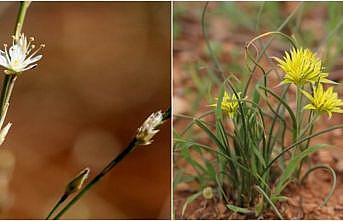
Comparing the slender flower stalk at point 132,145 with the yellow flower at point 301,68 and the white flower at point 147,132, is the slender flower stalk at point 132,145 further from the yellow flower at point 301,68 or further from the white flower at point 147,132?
the yellow flower at point 301,68

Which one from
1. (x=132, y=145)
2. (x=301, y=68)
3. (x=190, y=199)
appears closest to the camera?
(x=132, y=145)

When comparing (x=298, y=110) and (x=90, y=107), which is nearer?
(x=298, y=110)

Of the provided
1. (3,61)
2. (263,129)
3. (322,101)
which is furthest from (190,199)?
(3,61)

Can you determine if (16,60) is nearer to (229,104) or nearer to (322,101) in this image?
(229,104)

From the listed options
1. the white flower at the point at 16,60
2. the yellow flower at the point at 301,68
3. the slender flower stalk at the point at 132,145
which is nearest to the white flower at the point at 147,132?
the slender flower stalk at the point at 132,145

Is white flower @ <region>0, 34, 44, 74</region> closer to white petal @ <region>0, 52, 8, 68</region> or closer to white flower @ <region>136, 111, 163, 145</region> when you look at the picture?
white petal @ <region>0, 52, 8, 68</region>

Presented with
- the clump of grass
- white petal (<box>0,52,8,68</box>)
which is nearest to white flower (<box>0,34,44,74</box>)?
white petal (<box>0,52,8,68</box>)
